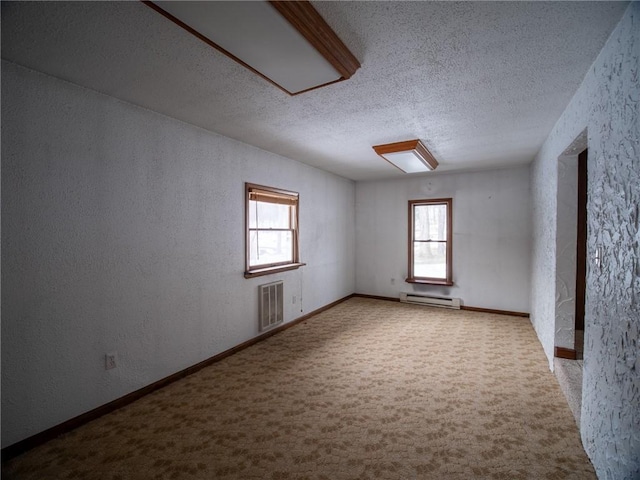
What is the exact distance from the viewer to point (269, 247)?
419 cm

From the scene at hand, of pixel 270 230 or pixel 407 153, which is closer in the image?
pixel 407 153

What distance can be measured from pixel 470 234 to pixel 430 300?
1.37m

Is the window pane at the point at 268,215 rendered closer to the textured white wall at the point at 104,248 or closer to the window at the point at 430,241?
the textured white wall at the point at 104,248

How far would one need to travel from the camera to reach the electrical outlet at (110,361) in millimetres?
2367

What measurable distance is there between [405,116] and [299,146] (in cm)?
145

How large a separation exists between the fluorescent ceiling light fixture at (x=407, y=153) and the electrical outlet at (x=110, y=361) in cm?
335

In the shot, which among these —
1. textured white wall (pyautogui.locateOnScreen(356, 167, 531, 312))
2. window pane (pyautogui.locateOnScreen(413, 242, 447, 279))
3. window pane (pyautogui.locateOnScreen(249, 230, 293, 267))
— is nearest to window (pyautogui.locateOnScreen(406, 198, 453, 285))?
window pane (pyautogui.locateOnScreen(413, 242, 447, 279))

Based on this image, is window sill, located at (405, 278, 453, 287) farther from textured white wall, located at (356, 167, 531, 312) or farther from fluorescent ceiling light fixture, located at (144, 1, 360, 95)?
fluorescent ceiling light fixture, located at (144, 1, 360, 95)

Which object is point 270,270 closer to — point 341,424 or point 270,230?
point 270,230

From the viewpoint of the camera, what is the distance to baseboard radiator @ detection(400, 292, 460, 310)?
5.38 m

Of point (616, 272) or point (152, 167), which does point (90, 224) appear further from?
point (616, 272)

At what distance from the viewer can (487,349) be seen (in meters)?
3.60

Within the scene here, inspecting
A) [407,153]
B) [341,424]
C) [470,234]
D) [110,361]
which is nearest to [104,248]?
[110,361]

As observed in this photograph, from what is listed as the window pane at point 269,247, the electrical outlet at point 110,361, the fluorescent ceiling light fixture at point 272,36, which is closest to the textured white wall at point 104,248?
the electrical outlet at point 110,361
